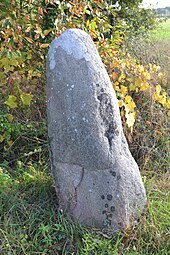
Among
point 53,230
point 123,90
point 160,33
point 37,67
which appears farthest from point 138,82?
point 160,33

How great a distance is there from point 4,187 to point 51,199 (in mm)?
406

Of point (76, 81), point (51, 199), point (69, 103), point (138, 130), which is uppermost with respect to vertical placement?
point (76, 81)

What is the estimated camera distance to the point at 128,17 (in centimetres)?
648

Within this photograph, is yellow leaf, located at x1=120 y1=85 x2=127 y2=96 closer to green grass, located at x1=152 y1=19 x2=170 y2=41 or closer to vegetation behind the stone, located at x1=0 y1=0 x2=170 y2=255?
vegetation behind the stone, located at x1=0 y1=0 x2=170 y2=255

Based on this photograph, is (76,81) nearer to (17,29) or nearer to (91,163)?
(91,163)

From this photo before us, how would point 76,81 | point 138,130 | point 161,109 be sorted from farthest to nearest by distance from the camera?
point 161,109 < point 138,130 < point 76,81

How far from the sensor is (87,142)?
8.05ft

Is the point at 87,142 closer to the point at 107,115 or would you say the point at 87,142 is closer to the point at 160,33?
the point at 107,115

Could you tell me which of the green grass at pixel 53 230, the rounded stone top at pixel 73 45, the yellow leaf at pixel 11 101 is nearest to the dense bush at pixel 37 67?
the yellow leaf at pixel 11 101

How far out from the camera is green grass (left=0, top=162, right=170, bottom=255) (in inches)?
97.0

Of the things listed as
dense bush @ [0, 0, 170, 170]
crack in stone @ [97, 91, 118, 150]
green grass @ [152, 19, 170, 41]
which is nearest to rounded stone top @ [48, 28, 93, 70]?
crack in stone @ [97, 91, 118, 150]

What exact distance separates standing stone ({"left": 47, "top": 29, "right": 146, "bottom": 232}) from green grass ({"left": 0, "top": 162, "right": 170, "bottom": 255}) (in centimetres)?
11

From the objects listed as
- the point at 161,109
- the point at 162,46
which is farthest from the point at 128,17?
the point at 161,109

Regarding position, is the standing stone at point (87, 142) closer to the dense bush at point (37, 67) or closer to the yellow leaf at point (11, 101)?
the dense bush at point (37, 67)
